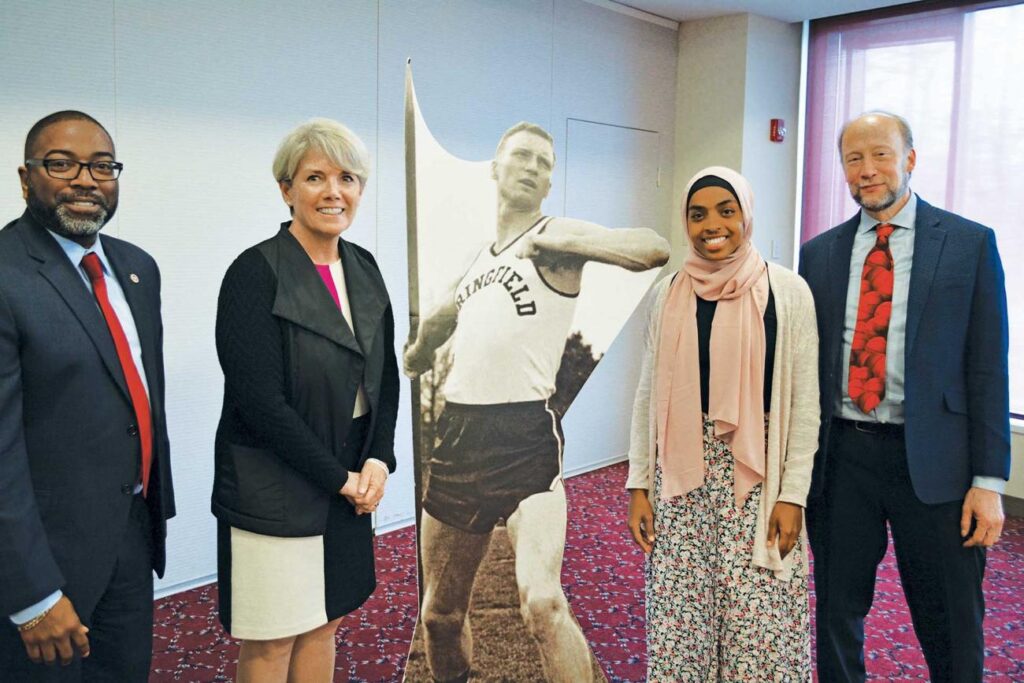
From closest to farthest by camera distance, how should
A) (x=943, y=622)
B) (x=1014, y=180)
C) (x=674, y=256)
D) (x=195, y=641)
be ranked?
(x=943, y=622)
(x=195, y=641)
(x=1014, y=180)
(x=674, y=256)

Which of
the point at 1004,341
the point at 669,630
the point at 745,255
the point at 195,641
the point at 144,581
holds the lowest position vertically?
the point at 195,641

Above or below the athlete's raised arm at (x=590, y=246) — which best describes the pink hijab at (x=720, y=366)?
below

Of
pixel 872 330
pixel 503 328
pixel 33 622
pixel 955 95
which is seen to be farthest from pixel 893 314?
pixel 955 95

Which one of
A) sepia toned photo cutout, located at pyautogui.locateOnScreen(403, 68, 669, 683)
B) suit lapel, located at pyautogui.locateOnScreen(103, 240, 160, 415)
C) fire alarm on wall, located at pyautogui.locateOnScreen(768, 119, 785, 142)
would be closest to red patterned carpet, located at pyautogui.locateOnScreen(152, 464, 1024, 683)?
sepia toned photo cutout, located at pyautogui.locateOnScreen(403, 68, 669, 683)

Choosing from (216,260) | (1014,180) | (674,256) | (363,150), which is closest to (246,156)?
(216,260)

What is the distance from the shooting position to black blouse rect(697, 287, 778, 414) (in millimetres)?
1977

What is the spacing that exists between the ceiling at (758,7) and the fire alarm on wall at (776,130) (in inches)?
23.1

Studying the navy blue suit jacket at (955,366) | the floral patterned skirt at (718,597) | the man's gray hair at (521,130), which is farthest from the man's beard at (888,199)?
the man's gray hair at (521,130)

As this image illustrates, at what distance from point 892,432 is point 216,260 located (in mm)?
2358

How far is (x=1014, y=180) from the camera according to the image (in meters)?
4.49

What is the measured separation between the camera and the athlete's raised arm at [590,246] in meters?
2.15

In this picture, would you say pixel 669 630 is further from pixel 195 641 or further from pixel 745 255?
pixel 195 641

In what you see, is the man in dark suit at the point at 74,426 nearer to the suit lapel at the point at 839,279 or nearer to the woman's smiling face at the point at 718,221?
the woman's smiling face at the point at 718,221

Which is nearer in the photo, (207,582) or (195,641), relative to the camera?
(195,641)
